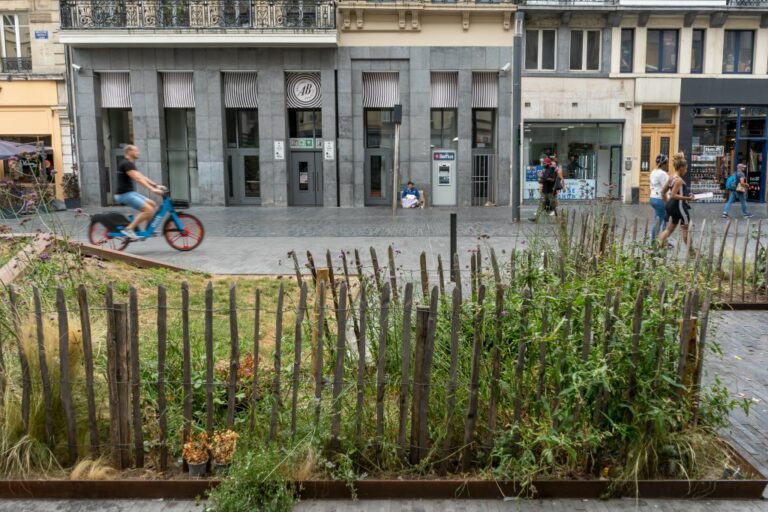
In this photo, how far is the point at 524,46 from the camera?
93.2ft

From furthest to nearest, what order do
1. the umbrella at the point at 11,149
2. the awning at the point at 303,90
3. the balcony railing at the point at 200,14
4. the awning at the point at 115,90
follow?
the awning at the point at 303,90 → the awning at the point at 115,90 → the balcony railing at the point at 200,14 → the umbrella at the point at 11,149

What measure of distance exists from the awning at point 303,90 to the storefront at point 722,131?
568 inches

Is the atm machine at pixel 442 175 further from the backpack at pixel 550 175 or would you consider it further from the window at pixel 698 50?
the window at pixel 698 50

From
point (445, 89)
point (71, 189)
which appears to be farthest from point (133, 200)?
point (445, 89)

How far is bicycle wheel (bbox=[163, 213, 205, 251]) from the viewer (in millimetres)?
13336

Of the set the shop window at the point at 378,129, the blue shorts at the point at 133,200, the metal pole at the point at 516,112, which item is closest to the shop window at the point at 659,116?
the shop window at the point at 378,129

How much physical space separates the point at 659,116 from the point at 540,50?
18.2 feet

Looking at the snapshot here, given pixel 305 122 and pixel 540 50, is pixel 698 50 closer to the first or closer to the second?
pixel 540 50

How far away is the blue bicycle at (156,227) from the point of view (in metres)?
12.7

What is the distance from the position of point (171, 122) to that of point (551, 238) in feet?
77.5

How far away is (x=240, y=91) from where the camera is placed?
2819 centimetres

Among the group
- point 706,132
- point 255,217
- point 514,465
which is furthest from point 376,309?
point 706,132

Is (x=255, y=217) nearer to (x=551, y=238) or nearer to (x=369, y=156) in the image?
(x=369, y=156)

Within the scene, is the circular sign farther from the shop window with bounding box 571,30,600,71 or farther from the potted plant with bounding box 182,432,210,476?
the potted plant with bounding box 182,432,210,476
